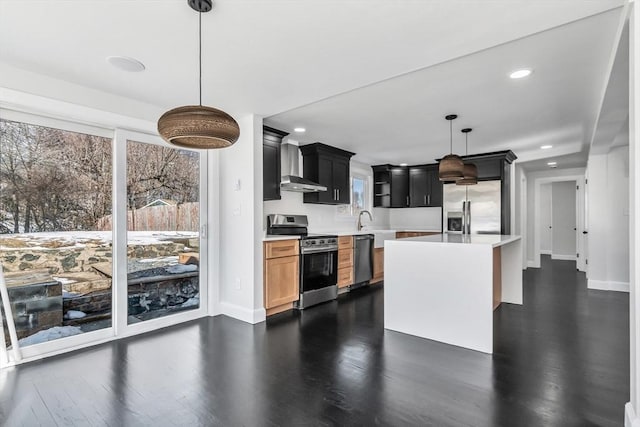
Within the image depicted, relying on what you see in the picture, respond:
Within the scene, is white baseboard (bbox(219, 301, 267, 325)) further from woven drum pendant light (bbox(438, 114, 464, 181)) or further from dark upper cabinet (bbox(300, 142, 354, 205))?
woven drum pendant light (bbox(438, 114, 464, 181))

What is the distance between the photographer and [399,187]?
7246 mm

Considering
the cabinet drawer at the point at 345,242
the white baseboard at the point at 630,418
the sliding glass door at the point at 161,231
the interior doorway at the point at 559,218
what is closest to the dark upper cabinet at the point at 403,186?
the cabinet drawer at the point at 345,242

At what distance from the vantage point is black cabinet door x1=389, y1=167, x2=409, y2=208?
284 inches

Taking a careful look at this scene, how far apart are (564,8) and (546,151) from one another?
498 cm

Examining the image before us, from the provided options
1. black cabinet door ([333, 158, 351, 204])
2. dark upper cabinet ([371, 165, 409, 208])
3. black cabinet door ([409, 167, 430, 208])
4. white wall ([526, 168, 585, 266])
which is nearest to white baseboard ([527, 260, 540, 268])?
white wall ([526, 168, 585, 266])

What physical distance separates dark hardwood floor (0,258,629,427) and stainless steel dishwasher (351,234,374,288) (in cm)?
168

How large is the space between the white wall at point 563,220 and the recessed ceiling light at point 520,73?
834cm

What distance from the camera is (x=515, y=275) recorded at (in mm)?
4367

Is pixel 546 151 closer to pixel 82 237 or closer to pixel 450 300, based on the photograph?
pixel 450 300

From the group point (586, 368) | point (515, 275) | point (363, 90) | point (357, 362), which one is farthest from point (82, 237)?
point (515, 275)

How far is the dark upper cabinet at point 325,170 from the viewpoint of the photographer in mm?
5211

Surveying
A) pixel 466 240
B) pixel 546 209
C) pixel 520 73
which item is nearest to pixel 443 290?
pixel 466 240

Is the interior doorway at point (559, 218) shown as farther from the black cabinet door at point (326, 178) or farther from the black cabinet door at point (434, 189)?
the black cabinet door at point (326, 178)

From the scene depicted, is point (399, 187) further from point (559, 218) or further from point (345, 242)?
point (559, 218)
